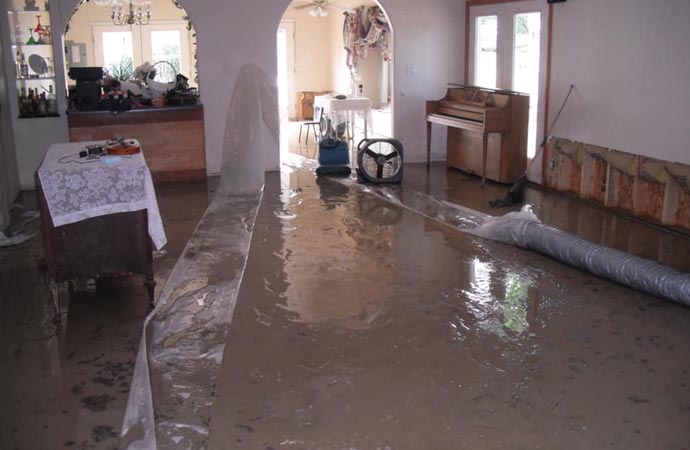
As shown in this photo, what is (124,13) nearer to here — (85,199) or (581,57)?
(581,57)

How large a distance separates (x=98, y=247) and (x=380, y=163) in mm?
4137

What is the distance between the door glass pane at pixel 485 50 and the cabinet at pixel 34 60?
5.11m

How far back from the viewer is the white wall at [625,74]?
19.9 ft

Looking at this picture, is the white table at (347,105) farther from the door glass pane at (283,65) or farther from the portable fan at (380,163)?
the door glass pane at (283,65)

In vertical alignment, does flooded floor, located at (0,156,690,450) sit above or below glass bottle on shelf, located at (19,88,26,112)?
A: below

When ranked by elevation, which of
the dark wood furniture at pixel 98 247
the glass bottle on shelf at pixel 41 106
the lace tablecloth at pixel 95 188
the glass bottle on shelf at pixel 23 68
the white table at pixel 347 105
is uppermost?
the glass bottle on shelf at pixel 23 68

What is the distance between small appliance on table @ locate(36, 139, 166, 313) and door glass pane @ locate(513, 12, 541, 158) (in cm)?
500

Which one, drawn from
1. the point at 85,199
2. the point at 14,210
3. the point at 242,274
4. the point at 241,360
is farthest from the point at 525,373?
the point at 14,210

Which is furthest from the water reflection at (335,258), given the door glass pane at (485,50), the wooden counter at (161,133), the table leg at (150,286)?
the door glass pane at (485,50)

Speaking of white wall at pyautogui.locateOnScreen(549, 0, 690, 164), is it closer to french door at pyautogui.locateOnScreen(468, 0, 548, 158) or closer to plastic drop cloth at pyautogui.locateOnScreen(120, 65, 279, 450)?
french door at pyautogui.locateOnScreen(468, 0, 548, 158)

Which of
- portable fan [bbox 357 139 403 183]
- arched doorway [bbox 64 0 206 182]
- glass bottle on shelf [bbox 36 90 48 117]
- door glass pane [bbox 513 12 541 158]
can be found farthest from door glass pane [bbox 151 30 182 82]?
door glass pane [bbox 513 12 541 158]

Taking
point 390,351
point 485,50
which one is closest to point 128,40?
point 485,50

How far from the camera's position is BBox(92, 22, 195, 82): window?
13.9 m

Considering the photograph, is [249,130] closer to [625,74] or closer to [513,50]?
[513,50]
